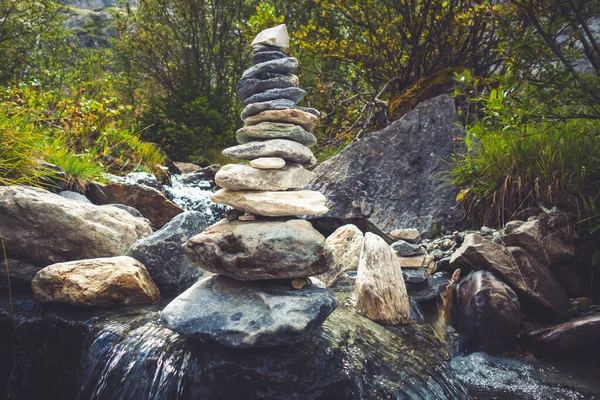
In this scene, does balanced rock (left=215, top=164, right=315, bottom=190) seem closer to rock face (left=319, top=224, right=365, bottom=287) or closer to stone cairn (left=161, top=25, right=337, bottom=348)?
stone cairn (left=161, top=25, right=337, bottom=348)

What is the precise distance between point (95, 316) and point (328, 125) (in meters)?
6.66

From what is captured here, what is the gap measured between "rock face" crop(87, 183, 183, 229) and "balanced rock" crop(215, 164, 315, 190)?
3.67 metres

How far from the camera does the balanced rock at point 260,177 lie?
10.5 feet

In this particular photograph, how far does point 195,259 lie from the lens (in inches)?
122

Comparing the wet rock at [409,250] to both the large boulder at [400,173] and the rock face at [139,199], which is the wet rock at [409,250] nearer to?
the large boulder at [400,173]

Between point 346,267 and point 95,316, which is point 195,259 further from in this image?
point 346,267

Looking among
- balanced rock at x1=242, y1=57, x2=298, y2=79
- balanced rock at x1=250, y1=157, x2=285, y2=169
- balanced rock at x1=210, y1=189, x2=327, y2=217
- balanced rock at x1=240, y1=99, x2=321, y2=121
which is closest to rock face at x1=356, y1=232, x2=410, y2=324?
balanced rock at x1=210, y1=189, x2=327, y2=217

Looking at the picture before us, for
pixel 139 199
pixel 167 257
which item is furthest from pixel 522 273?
pixel 139 199

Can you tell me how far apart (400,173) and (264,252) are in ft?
13.3

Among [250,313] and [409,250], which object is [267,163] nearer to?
[250,313]

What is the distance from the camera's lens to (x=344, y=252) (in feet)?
16.0

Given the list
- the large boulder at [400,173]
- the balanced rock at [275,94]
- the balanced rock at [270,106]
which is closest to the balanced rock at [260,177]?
the balanced rock at [270,106]

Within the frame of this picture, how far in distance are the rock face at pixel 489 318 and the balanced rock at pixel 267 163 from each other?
218 cm

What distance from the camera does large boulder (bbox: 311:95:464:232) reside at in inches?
239
